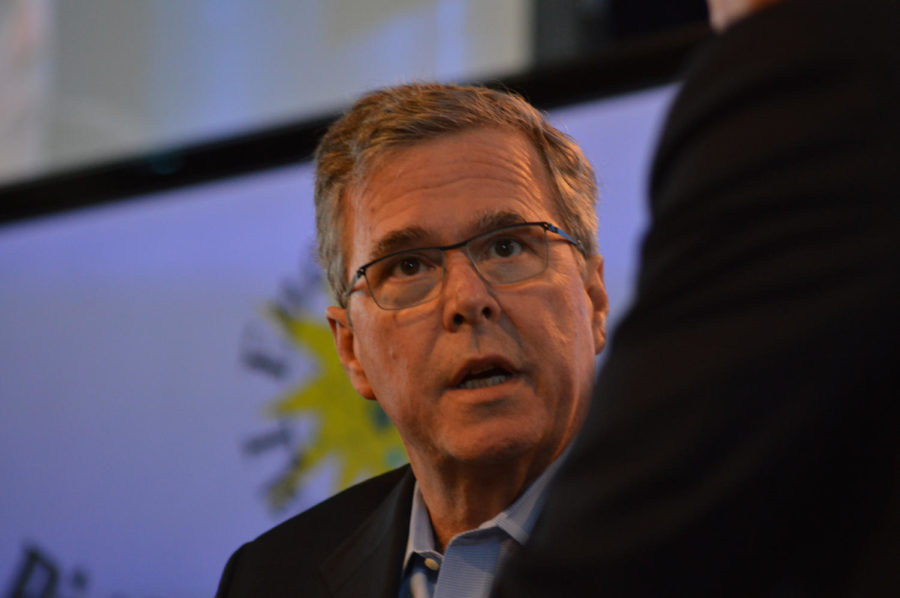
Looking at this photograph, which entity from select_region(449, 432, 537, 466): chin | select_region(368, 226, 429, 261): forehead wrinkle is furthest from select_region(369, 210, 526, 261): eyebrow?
select_region(449, 432, 537, 466): chin

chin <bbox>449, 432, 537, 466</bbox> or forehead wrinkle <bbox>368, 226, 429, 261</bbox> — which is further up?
forehead wrinkle <bbox>368, 226, 429, 261</bbox>

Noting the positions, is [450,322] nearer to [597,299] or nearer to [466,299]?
[466,299]

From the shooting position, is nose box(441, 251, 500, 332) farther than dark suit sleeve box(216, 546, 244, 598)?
No

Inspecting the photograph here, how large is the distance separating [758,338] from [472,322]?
74 centimetres

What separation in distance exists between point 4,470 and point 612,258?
72.1 inches

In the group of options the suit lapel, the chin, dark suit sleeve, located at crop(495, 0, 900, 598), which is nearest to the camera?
dark suit sleeve, located at crop(495, 0, 900, 598)

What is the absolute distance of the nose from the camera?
1.32 meters

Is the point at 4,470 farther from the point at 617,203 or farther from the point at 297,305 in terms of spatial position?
the point at 617,203

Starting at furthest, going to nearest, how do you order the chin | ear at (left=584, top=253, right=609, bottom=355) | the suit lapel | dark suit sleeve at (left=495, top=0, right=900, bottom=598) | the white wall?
the white wall → ear at (left=584, top=253, right=609, bottom=355) → the suit lapel → the chin → dark suit sleeve at (left=495, top=0, right=900, bottom=598)

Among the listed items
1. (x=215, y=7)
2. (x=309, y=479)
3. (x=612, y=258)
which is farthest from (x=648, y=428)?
(x=215, y=7)

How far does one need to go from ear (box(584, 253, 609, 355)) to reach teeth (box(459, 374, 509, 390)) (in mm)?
236

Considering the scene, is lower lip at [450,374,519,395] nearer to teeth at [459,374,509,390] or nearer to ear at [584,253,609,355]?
teeth at [459,374,509,390]

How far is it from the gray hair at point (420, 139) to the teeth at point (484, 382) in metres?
0.28

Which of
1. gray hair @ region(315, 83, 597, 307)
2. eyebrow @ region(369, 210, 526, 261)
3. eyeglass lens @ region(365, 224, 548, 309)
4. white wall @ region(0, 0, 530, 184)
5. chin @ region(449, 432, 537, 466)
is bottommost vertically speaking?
chin @ region(449, 432, 537, 466)
